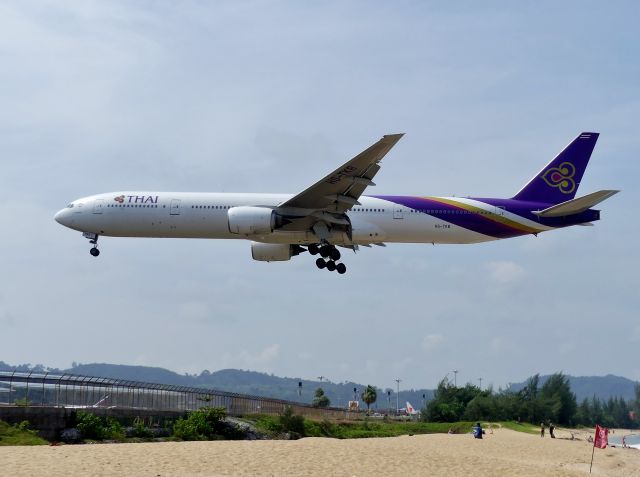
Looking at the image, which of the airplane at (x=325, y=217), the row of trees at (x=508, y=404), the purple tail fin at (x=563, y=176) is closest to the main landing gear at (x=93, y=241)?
the airplane at (x=325, y=217)

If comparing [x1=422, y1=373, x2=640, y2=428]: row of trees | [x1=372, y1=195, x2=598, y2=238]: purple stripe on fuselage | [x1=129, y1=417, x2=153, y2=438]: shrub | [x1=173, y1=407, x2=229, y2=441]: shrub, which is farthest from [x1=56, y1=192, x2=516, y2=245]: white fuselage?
[x1=422, y1=373, x2=640, y2=428]: row of trees

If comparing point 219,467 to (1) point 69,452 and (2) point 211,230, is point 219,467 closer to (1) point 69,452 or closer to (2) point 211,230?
(1) point 69,452

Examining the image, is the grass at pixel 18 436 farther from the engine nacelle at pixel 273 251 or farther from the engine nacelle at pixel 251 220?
the engine nacelle at pixel 273 251

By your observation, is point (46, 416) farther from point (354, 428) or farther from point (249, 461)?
point (354, 428)

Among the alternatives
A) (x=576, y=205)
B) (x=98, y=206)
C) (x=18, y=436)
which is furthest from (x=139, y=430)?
(x=576, y=205)

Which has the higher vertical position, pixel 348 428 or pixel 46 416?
pixel 46 416

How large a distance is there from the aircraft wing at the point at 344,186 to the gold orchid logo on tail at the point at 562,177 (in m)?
12.0

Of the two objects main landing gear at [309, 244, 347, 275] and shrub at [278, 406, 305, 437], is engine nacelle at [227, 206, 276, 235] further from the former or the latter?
shrub at [278, 406, 305, 437]

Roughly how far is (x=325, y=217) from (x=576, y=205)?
12796 millimetres

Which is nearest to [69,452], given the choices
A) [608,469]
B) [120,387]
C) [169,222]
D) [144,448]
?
[144,448]

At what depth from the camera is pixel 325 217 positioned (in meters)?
42.9

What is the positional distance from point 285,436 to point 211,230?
1505 centimetres

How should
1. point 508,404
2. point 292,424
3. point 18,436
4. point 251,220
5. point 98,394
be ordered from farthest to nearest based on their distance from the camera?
point 508,404 → point 292,424 → point 251,220 → point 98,394 → point 18,436

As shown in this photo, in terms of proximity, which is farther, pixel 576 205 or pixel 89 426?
pixel 576 205
